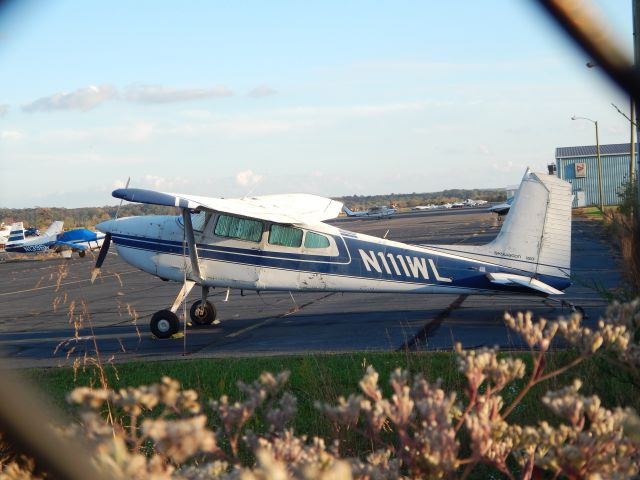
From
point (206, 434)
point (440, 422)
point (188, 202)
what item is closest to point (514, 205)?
point (188, 202)

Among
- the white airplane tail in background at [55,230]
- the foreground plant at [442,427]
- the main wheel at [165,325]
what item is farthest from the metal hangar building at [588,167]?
the foreground plant at [442,427]

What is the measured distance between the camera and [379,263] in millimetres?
13469

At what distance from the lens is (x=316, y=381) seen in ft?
25.9

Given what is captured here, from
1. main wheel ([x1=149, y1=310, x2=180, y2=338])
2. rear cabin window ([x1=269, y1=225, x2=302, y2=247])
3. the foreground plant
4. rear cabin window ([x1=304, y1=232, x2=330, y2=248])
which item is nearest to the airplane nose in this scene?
main wheel ([x1=149, y1=310, x2=180, y2=338])

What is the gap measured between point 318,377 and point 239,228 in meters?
6.37

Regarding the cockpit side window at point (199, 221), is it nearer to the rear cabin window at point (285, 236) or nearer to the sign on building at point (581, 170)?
the rear cabin window at point (285, 236)

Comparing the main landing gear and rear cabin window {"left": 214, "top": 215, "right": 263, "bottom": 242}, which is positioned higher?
rear cabin window {"left": 214, "top": 215, "right": 263, "bottom": 242}

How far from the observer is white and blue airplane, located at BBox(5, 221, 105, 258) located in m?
43.9

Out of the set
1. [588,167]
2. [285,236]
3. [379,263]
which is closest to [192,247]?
[285,236]

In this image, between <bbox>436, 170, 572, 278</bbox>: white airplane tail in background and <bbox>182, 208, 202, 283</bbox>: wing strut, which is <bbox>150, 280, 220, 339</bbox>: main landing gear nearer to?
<bbox>182, 208, 202, 283</bbox>: wing strut

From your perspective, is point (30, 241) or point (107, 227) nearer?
point (107, 227)

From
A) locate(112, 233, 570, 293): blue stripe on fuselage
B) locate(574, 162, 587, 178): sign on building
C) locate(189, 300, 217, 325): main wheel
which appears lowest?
locate(189, 300, 217, 325): main wheel

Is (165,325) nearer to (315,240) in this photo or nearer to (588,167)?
(315,240)

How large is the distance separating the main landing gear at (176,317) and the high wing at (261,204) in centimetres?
168
